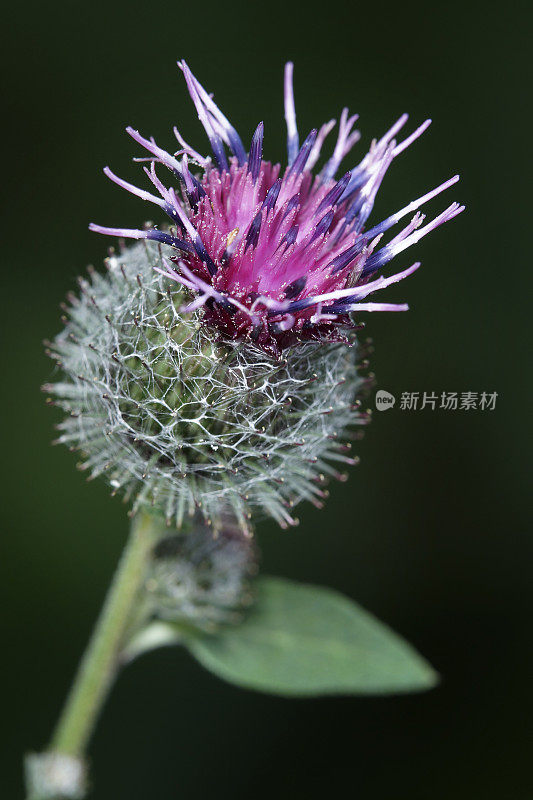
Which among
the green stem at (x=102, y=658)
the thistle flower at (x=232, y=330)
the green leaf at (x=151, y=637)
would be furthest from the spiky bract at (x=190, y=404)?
the green leaf at (x=151, y=637)

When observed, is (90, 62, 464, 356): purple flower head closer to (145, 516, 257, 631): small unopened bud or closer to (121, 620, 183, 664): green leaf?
(145, 516, 257, 631): small unopened bud

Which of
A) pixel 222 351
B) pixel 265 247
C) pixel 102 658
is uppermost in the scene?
pixel 265 247

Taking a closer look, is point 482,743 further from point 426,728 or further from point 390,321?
point 390,321

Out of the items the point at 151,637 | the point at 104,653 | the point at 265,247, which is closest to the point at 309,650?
the point at 151,637

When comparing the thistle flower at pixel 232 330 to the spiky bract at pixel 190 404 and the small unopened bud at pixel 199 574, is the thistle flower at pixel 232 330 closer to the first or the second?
the spiky bract at pixel 190 404

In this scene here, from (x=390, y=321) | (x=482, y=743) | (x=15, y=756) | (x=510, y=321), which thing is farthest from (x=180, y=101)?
(x=482, y=743)

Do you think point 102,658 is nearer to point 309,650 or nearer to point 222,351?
point 309,650
